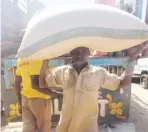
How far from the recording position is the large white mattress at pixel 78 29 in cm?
159

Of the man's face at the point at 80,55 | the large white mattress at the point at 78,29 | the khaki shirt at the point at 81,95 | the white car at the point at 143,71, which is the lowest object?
the white car at the point at 143,71

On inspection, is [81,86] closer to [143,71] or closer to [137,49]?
[137,49]

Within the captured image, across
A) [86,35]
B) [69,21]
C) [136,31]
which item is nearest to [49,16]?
[69,21]

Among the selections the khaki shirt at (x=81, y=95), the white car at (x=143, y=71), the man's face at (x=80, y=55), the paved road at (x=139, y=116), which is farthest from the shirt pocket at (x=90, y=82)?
the white car at (x=143, y=71)

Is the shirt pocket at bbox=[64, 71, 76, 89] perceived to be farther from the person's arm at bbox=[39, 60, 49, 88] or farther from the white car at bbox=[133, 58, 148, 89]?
the white car at bbox=[133, 58, 148, 89]

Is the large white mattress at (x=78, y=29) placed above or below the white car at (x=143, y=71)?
above

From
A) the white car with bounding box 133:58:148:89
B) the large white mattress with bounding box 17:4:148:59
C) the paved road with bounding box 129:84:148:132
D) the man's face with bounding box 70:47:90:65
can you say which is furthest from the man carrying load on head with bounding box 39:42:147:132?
the white car with bounding box 133:58:148:89

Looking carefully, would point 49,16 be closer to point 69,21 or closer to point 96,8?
point 69,21

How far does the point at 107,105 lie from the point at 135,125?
68 centimetres

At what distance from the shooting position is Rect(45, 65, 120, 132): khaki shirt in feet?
5.76

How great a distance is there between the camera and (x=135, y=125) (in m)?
4.52

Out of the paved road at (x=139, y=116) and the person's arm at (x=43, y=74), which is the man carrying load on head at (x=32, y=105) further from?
the paved road at (x=139, y=116)

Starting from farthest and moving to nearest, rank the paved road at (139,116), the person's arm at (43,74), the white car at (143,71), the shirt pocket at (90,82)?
the white car at (143,71)
the paved road at (139,116)
the person's arm at (43,74)
the shirt pocket at (90,82)

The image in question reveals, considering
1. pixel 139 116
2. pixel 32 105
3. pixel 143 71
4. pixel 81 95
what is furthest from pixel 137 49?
pixel 143 71
